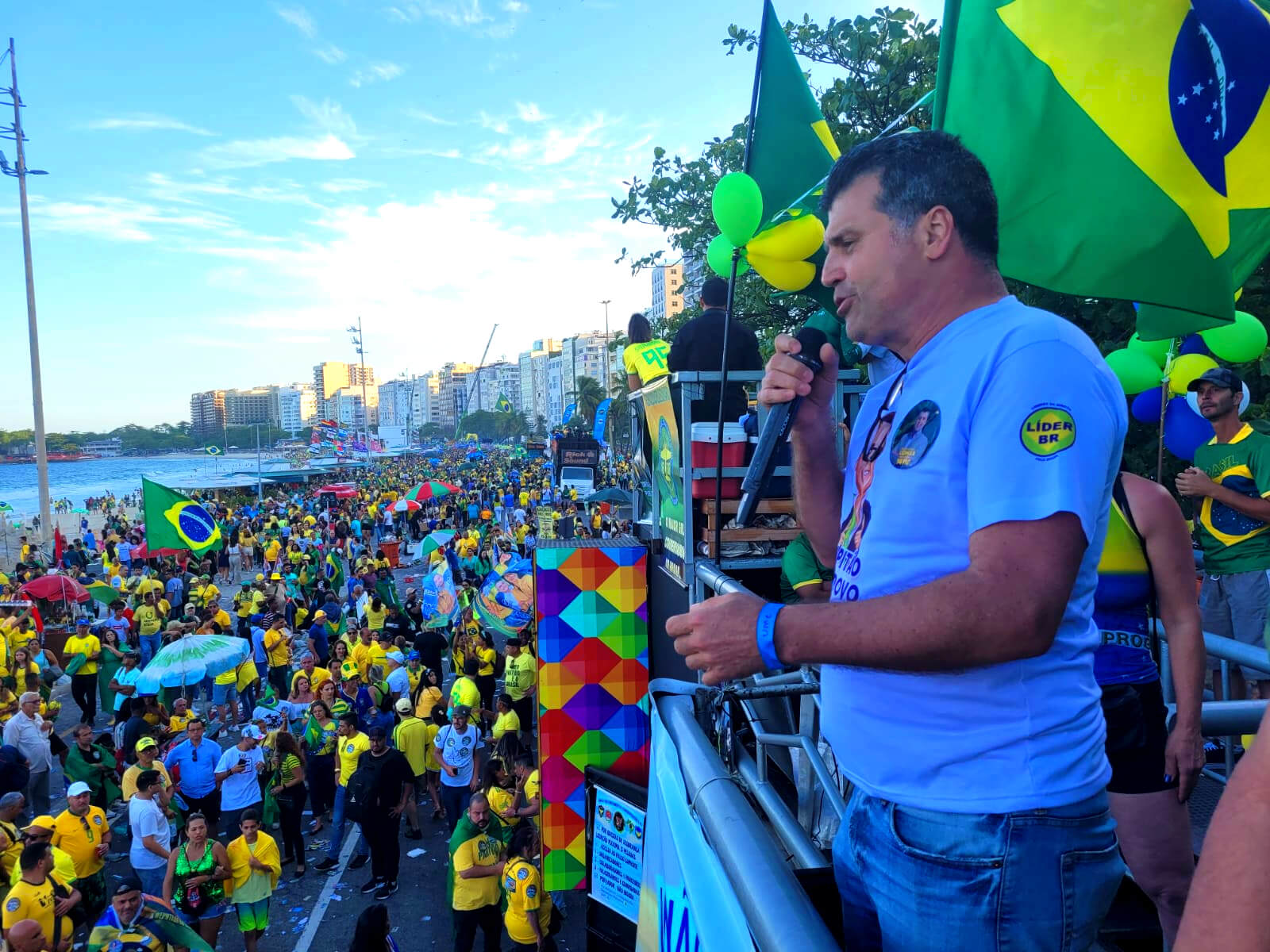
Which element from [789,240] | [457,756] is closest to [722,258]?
[789,240]

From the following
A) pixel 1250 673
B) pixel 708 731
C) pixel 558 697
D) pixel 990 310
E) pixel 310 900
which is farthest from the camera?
pixel 310 900

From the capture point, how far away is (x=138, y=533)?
28.8m

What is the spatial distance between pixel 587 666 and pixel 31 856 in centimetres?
441

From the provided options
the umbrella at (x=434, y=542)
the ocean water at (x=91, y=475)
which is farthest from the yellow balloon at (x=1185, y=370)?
the ocean water at (x=91, y=475)

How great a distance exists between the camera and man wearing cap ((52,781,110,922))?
21.9ft

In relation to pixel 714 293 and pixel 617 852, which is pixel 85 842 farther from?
pixel 714 293

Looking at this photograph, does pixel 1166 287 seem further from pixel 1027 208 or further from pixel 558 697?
pixel 558 697

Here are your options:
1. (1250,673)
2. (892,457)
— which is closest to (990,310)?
(892,457)

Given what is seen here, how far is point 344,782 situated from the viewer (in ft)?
27.5

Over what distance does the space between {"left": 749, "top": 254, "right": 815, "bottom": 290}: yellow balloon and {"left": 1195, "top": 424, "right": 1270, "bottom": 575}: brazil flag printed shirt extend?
8.21 feet

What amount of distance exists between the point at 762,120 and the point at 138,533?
31470 mm

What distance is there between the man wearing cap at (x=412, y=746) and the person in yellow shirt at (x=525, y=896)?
2929 mm

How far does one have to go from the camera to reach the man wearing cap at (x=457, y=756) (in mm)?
8531

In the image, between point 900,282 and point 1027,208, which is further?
point 1027,208
